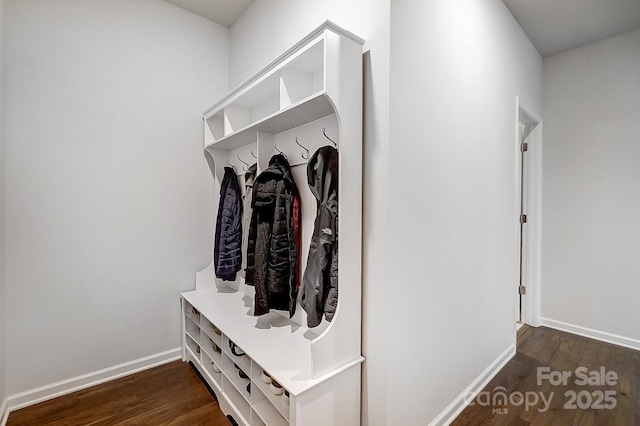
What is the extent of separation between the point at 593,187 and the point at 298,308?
9.97 ft

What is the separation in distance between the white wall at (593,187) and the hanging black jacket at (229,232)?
3123 millimetres

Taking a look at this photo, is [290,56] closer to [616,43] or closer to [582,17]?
[582,17]

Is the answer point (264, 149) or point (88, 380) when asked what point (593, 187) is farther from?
point (88, 380)

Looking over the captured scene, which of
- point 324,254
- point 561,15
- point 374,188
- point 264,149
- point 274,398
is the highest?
point 561,15

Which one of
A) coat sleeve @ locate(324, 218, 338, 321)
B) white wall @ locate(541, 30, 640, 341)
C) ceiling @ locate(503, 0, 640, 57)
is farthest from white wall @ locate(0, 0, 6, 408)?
white wall @ locate(541, 30, 640, 341)

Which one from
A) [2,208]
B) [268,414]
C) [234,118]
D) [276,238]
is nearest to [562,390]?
[268,414]

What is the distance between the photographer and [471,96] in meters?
1.88

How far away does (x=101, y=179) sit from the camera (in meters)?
2.04

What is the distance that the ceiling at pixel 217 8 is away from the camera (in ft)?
7.52

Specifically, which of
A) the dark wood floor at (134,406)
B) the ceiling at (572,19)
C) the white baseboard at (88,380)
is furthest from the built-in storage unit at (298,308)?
the ceiling at (572,19)

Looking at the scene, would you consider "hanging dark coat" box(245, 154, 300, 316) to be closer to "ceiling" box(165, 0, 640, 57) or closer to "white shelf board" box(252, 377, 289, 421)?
"white shelf board" box(252, 377, 289, 421)

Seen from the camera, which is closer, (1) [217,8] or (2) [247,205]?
(2) [247,205]

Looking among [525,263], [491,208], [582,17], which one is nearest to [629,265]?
[525,263]

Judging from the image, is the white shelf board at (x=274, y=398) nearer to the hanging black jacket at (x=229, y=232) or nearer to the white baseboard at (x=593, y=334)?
the hanging black jacket at (x=229, y=232)
